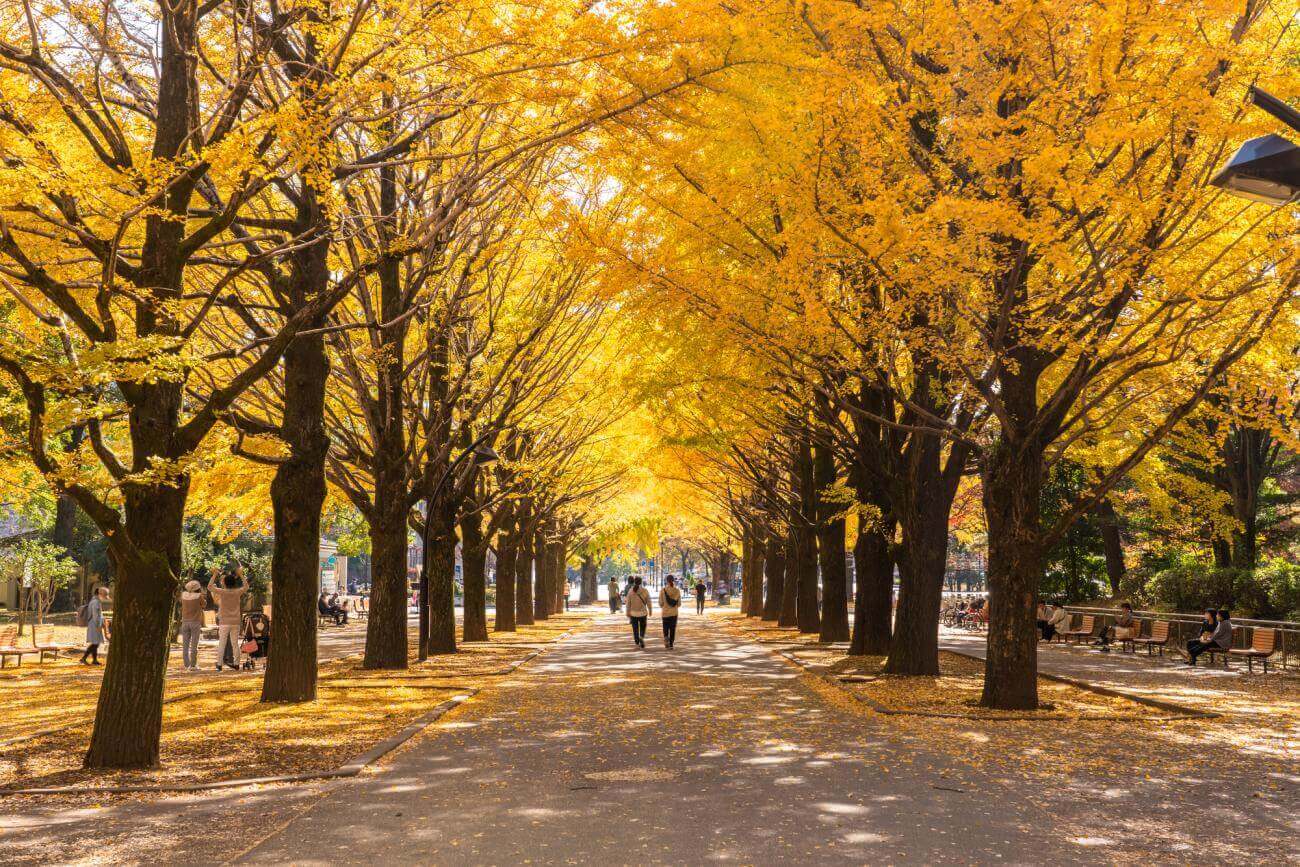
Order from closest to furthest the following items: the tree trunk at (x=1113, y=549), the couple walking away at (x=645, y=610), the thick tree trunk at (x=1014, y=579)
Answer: the thick tree trunk at (x=1014, y=579) < the couple walking away at (x=645, y=610) < the tree trunk at (x=1113, y=549)

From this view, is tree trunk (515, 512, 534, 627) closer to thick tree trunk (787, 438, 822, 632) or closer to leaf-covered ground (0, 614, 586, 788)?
thick tree trunk (787, 438, 822, 632)

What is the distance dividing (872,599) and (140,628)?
15.8m

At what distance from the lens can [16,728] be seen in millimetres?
11875

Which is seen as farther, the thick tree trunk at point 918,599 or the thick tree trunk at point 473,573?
the thick tree trunk at point 473,573

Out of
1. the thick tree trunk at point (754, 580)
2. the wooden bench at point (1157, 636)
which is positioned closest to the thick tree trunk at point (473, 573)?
the wooden bench at point (1157, 636)

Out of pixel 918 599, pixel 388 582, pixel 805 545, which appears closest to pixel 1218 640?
pixel 918 599

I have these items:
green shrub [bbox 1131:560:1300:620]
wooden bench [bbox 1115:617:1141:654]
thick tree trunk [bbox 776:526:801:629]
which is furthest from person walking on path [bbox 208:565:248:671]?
green shrub [bbox 1131:560:1300:620]

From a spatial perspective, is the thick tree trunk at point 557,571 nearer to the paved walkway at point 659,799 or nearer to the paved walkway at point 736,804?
the paved walkway at point 659,799

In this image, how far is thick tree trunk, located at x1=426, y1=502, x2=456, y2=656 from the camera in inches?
886

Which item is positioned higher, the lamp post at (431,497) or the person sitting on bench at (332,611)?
the lamp post at (431,497)

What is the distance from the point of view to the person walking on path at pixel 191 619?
64.5ft

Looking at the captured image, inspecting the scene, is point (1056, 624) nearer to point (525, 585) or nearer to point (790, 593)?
point (790, 593)

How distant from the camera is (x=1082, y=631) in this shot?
2986cm

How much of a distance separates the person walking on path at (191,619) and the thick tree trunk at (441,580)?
14.2 ft
